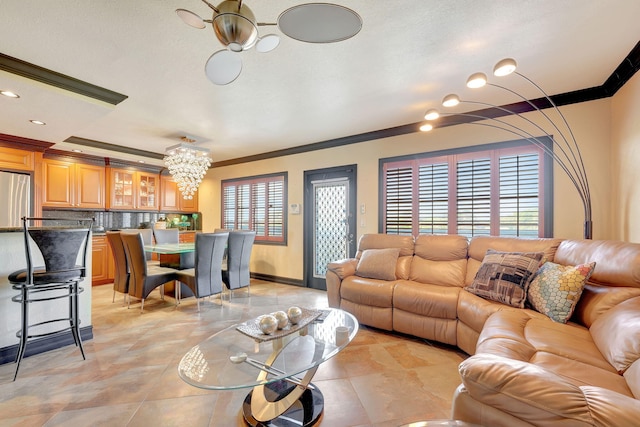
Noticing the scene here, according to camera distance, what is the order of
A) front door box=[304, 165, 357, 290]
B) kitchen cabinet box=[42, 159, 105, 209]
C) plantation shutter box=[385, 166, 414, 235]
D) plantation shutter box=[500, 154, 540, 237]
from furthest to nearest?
kitchen cabinet box=[42, 159, 105, 209] < front door box=[304, 165, 357, 290] < plantation shutter box=[385, 166, 414, 235] < plantation shutter box=[500, 154, 540, 237]

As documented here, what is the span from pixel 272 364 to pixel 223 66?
72.5 inches

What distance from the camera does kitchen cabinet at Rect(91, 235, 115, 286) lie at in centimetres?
505

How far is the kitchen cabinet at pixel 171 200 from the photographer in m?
6.27

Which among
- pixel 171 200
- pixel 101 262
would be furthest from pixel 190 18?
pixel 171 200

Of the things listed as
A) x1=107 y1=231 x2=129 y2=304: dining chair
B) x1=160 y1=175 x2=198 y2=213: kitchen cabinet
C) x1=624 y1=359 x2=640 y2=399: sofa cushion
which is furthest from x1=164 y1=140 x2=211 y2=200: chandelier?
x1=624 y1=359 x2=640 y2=399: sofa cushion

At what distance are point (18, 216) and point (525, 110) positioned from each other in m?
6.79

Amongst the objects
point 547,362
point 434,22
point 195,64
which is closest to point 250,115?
point 195,64

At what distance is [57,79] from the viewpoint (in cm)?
256

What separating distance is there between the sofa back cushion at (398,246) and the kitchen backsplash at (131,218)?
4.67 meters

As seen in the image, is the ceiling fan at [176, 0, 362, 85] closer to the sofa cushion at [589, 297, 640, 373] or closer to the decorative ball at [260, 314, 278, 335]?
the decorative ball at [260, 314, 278, 335]

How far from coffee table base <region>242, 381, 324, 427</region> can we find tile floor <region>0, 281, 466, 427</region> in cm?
6

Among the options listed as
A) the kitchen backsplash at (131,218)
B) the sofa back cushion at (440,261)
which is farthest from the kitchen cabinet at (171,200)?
the sofa back cushion at (440,261)

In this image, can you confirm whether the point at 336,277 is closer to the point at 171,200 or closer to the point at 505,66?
the point at 505,66

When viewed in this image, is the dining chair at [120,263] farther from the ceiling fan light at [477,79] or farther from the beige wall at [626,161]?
the beige wall at [626,161]
